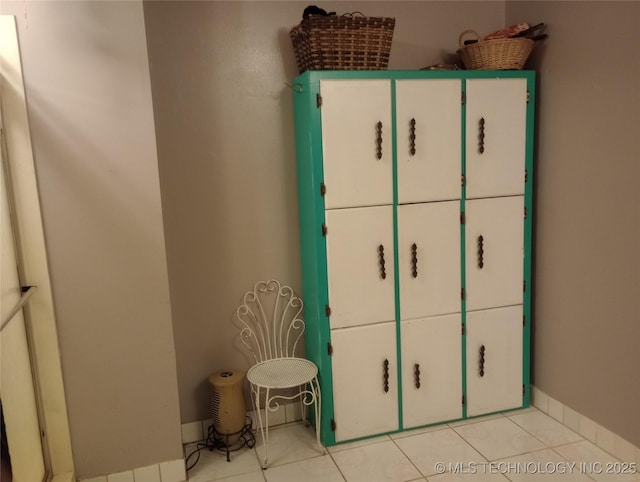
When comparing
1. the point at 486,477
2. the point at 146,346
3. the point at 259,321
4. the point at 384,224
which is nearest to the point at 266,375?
the point at 259,321

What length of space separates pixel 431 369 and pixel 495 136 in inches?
44.4

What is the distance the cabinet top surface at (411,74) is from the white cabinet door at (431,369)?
1097 millimetres

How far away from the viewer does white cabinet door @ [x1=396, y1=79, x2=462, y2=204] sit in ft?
7.60

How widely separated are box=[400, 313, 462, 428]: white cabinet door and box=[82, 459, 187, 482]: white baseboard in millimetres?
1032

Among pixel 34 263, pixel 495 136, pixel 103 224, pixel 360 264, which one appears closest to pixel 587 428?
pixel 360 264

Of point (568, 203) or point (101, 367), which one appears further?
point (568, 203)

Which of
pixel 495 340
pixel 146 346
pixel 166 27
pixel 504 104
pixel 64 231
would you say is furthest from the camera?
pixel 495 340

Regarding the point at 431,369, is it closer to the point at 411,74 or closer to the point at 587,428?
the point at 587,428

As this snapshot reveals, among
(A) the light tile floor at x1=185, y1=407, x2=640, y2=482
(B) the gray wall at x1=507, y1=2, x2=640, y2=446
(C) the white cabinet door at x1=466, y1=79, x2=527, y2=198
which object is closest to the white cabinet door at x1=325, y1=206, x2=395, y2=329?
(C) the white cabinet door at x1=466, y1=79, x2=527, y2=198

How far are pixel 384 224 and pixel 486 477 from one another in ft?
3.70

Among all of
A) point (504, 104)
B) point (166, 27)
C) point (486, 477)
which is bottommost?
point (486, 477)

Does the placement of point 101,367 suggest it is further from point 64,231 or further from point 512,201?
point 512,201

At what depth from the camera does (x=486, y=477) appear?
2.17 m

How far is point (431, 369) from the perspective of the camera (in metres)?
2.53
